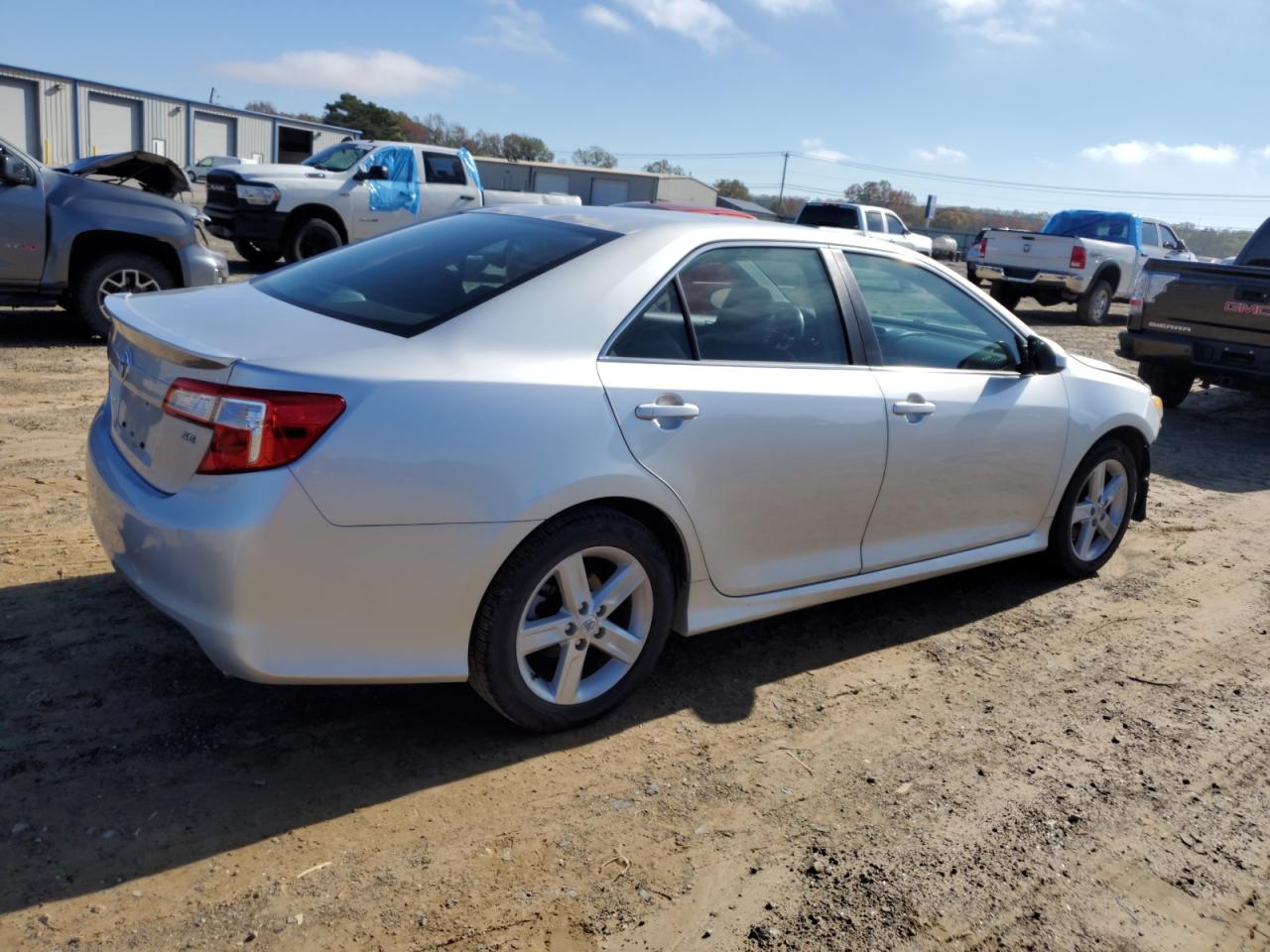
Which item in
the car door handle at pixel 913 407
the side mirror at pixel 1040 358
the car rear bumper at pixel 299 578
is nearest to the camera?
the car rear bumper at pixel 299 578

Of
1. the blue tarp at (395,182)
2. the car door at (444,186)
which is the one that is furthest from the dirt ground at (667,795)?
the car door at (444,186)

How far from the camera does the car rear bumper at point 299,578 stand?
2717 millimetres

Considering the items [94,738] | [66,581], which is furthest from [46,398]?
[94,738]

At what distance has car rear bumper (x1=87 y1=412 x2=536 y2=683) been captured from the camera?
2717mm

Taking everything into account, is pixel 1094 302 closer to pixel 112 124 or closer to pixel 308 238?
pixel 308 238

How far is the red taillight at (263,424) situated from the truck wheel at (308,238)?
12086 millimetres

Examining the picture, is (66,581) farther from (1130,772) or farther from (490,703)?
(1130,772)

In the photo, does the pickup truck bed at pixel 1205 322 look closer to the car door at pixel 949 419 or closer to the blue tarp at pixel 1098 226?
the car door at pixel 949 419

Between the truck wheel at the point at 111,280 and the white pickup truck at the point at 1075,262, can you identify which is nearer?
the truck wheel at the point at 111,280

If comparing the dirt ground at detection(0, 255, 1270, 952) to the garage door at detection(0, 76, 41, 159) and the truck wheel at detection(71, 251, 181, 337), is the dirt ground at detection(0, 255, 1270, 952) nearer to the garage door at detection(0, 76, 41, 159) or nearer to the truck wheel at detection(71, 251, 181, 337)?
the truck wheel at detection(71, 251, 181, 337)

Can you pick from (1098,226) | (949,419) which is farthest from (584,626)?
(1098,226)

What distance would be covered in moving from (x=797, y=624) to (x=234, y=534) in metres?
2.55

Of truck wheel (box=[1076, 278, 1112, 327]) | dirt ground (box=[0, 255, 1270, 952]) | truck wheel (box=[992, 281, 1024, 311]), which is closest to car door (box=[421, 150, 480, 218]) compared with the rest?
truck wheel (box=[992, 281, 1024, 311])

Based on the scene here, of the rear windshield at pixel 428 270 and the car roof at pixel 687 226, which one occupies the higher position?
the car roof at pixel 687 226
